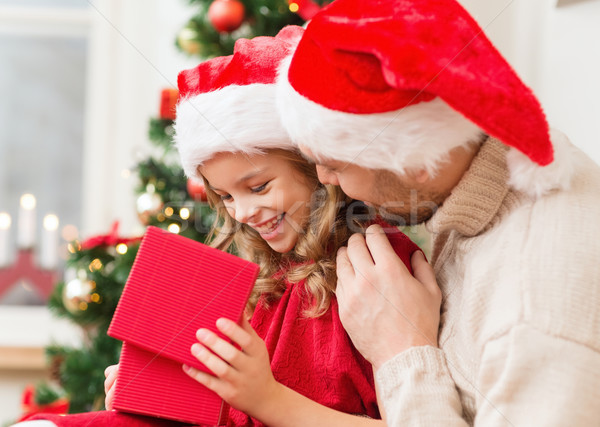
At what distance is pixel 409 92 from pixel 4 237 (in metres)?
2.11

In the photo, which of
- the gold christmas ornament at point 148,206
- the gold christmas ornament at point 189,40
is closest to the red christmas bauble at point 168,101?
the gold christmas ornament at point 189,40

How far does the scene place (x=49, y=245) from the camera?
95.9 inches

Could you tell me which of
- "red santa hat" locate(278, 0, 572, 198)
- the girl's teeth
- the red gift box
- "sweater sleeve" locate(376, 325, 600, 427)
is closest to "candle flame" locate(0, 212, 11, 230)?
the girl's teeth

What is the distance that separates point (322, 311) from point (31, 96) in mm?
1910

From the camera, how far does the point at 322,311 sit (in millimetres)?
1040

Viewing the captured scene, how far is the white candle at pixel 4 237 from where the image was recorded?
7.95ft

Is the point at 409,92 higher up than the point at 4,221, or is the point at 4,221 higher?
the point at 409,92

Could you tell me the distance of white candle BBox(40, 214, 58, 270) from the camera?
7.99ft

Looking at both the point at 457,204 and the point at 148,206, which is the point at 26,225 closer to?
the point at 148,206

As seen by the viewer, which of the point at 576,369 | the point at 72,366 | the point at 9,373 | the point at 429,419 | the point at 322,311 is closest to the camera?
the point at 576,369

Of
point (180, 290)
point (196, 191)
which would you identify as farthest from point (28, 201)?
point (180, 290)

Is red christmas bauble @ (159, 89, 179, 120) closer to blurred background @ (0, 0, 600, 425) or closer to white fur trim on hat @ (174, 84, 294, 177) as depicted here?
blurred background @ (0, 0, 600, 425)

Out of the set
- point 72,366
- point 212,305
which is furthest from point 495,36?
point 72,366

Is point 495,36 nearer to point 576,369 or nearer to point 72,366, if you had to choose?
point 576,369
